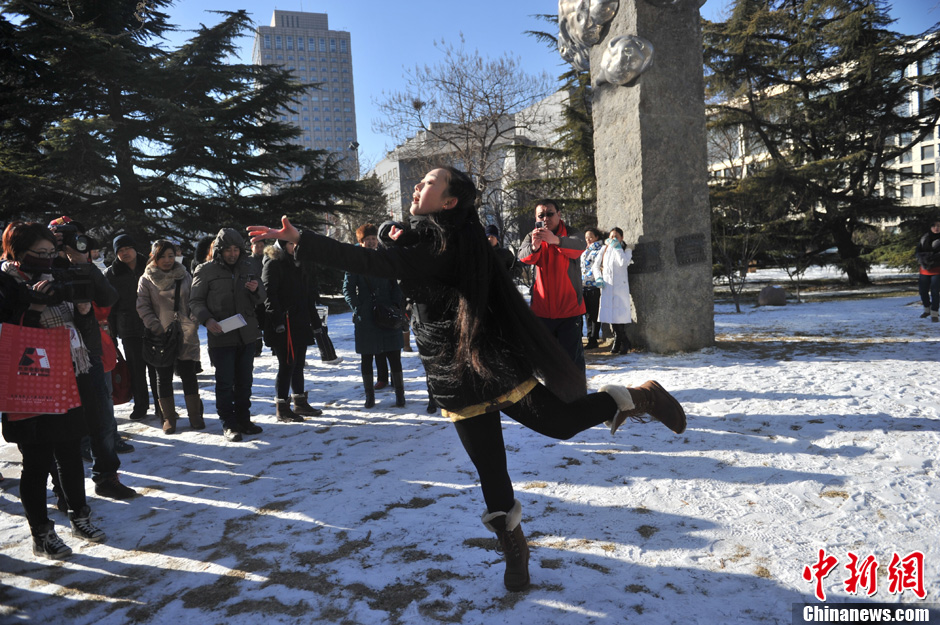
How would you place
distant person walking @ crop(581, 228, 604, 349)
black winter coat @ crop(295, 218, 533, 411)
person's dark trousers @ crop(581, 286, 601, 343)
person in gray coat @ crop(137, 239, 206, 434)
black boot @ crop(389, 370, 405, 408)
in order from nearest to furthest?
black winter coat @ crop(295, 218, 533, 411), person in gray coat @ crop(137, 239, 206, 434), black boot @ crop(389, 370, 405, 408), distant person walking @ crop(581, 228, 604, 349), person's dark trousers @ crop(581, 286, 601, 343)

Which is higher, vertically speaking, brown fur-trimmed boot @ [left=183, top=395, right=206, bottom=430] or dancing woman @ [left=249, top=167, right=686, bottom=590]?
dancing woman @ [left=249, top=167, right=686, bottom=590]

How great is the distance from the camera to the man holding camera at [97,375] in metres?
3.93

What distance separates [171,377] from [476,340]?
4.85 m

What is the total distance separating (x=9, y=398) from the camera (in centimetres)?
312

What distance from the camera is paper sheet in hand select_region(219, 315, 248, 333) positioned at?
17.7ft

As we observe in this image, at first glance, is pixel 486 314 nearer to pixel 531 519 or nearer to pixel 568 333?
pixel 531 519

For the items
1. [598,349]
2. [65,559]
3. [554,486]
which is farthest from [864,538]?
[598,349]

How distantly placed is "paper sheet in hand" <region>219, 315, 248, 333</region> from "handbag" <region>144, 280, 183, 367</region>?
0.82 metres

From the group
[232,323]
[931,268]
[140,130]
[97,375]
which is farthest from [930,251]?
[140,130]

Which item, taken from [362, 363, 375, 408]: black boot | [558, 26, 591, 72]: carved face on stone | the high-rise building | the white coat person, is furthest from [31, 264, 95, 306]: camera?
the high-rise building

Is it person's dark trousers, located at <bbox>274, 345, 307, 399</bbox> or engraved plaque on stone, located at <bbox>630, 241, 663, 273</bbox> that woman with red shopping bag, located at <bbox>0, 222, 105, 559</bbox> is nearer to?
person's dark trousers, located at <bbox>274, 345, 307, 399</bbox>

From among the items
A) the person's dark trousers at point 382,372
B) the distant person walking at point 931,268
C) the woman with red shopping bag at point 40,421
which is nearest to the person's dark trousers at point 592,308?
the person's dark trousers at point 382,372

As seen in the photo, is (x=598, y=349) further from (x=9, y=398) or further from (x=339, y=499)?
(x=9, y=398)

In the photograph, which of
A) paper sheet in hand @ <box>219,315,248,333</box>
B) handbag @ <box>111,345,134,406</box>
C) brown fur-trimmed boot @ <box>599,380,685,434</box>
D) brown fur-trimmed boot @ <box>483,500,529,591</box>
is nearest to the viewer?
brown fur-trimmed boot @ <box>483,500,529,591</box>
